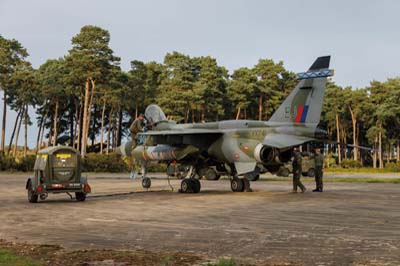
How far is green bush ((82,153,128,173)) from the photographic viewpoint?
47688mm

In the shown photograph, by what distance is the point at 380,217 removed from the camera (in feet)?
39.6

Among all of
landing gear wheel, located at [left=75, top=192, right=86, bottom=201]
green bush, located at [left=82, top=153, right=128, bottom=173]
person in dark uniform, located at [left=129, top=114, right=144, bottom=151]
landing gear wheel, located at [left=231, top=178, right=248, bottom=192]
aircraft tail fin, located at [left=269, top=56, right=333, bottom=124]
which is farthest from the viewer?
green bush, located at [left=82, top=153, right=128, bottom=173]

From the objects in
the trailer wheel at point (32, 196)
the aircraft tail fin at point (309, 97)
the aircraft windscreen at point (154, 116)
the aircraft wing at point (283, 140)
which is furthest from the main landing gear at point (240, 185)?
the trailer wheel at point (32, 196)

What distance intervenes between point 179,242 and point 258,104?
63.3 meters

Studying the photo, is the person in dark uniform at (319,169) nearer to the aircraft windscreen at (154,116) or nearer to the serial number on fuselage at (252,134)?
the serial number on fuselage at (252,134)

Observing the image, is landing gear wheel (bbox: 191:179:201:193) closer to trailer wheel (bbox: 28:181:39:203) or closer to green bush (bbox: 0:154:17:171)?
trailer wheel (bbox: 28:181:39:203)

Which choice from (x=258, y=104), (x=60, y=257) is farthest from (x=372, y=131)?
(x=60, y=257)

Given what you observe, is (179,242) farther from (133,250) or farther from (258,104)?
(258,104)

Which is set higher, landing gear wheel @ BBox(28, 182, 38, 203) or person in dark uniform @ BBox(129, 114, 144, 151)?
person in dark uniform @ BBox(129, 114, 144, 151)

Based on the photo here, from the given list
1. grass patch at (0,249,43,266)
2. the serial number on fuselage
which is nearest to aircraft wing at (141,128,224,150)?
the serial number on fuselage

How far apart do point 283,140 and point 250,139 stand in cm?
149

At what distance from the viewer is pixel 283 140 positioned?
730 inches

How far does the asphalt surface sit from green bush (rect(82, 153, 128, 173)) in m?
30.9

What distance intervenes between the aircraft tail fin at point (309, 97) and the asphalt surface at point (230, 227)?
12.5 feet
